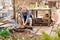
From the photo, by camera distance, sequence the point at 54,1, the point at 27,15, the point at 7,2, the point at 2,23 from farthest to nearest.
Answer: the point at 54,1 → the point at 7,2 → the point at 2,23 → the point at 27,15

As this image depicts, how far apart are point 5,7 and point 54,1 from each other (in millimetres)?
2819

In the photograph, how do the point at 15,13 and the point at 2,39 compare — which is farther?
the point at 15,13

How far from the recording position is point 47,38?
878 mm

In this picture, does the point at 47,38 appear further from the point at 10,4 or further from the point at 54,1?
the point at 54,1

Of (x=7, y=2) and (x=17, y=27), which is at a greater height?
(x=7, y=2)

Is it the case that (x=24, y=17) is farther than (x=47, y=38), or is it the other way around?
(x=24, y=17)

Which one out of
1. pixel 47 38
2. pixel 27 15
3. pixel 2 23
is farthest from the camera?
pixel 2 23

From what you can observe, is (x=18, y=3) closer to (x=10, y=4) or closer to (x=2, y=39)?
(x=10, y=4)

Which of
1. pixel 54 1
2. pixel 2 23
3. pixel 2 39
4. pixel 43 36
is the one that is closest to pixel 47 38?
pixel 43 36

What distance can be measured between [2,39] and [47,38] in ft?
1.19

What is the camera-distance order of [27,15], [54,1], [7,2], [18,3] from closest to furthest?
[27,15]
[18,3]
[7,2]
[54,1]

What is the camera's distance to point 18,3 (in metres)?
6.65

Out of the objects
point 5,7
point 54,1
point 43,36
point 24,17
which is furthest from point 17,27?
point 43,36

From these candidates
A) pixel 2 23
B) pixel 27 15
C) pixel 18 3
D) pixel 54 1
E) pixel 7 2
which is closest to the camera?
pixel 27 15
